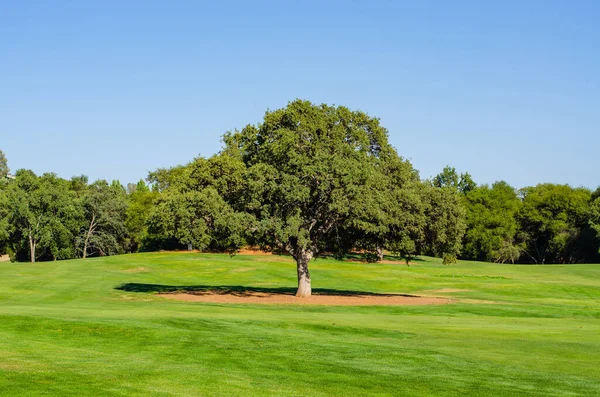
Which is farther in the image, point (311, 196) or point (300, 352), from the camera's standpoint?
point (311, 196)

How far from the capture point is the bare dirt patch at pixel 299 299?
44.0 m

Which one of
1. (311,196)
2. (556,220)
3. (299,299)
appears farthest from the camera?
(556,220)

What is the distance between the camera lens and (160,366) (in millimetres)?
17500

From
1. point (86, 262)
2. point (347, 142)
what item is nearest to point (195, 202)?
point (347, 142)

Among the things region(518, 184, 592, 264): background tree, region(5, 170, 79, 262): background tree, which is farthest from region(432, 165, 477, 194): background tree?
region(5, 170, 79, 262): background tree

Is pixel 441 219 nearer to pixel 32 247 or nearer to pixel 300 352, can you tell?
pixel 300 352

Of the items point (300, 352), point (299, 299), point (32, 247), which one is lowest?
point (299, 299)

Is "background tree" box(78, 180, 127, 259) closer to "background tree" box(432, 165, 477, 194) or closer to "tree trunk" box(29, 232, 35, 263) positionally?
"tree trunk" box(29, 232, 35, 263)

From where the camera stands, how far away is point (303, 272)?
1848 inches

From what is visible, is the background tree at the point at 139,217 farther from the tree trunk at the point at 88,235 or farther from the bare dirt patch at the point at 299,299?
the bare dirt patch at the point at 299,299

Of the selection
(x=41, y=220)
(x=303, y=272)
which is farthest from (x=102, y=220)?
(x=303, y=272)

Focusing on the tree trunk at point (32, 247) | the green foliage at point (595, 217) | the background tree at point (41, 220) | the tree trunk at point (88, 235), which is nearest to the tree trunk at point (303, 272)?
the background tree at point (41, 220)

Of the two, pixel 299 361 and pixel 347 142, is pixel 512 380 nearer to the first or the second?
pixel 299 361

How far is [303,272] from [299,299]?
204 centimetres
